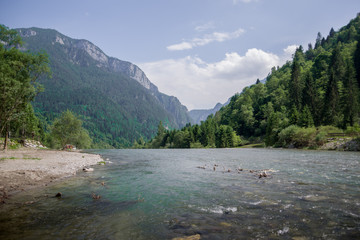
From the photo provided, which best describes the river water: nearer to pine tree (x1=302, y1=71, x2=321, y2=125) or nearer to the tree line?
the tree line

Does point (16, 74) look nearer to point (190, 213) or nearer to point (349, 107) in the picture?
point (190, 213)

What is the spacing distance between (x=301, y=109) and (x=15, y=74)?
11689 centimetres

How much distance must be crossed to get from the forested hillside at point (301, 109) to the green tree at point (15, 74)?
269 feet

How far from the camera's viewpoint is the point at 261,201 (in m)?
12.2

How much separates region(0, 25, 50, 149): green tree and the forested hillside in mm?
82111

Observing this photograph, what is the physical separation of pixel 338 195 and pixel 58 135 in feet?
276

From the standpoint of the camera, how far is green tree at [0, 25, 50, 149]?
3353 centimetres

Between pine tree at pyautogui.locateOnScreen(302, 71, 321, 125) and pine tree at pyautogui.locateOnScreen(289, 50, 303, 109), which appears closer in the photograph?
pine tree at pyautogui.locateOnScreen(302, 71, 321, 125)

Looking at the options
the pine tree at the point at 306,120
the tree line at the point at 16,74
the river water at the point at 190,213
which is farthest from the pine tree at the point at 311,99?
the tree line at the point at 16,74

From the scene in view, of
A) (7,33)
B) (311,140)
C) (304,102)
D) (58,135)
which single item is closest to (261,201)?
(7,33)

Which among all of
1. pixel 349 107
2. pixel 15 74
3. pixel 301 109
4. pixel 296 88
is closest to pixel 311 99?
pixel 301 109

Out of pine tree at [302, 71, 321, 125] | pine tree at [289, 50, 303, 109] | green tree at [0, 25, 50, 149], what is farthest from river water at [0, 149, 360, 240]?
pine tree at [289, 50, 303, 109]

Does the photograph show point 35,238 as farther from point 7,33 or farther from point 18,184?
point 7,33

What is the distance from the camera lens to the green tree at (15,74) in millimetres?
33531
